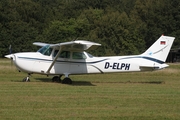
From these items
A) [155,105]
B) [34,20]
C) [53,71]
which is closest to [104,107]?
[155,105]

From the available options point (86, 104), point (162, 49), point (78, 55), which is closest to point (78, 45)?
point (78, 55)

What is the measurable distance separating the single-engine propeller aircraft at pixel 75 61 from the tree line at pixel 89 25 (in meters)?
31.1

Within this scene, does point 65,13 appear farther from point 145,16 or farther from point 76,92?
point 76,92

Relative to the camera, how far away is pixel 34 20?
221 feet

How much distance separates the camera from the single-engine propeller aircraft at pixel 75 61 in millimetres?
19656

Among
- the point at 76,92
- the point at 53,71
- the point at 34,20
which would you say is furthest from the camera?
the point at 34,20

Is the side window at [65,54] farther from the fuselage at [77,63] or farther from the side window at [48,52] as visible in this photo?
the side window at [48,52]

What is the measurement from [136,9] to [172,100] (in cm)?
6526

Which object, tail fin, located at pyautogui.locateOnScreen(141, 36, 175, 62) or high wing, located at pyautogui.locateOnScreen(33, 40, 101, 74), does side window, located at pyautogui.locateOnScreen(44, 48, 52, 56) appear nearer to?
high wing, located at pyautogui.locateOnScreen(33, 40, 101, 74)

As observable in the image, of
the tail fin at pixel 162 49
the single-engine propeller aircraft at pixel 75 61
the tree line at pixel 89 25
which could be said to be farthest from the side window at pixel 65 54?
the tree line at pixel 89 25

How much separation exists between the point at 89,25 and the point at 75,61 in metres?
43.5

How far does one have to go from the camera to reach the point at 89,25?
209 feet

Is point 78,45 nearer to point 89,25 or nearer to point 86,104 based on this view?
point 86,104

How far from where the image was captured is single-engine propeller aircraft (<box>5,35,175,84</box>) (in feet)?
64.5
